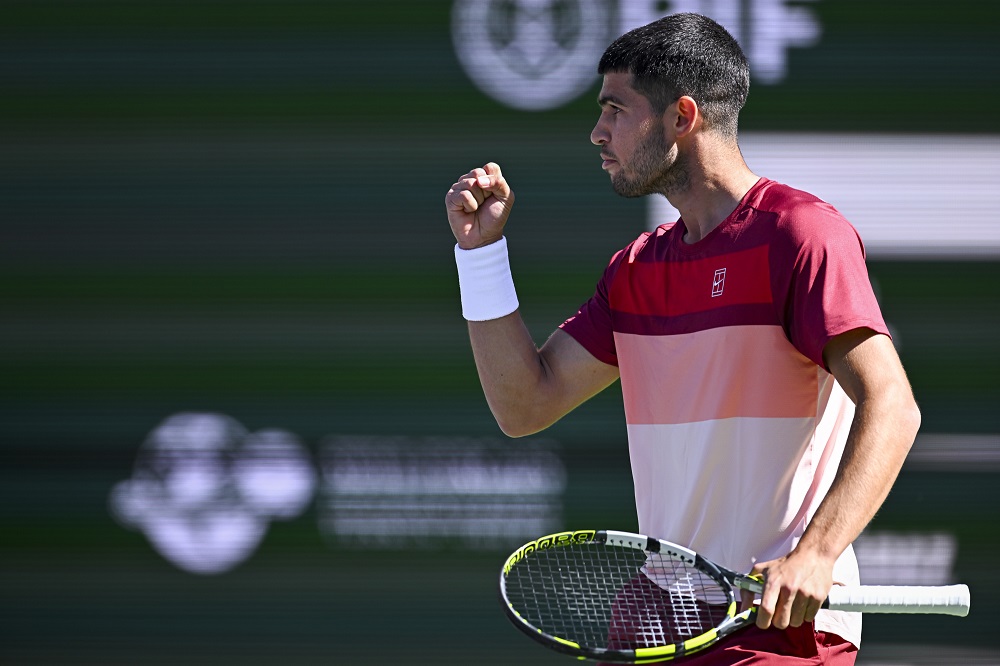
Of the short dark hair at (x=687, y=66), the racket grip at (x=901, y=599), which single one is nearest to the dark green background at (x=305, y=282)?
the short dark hair at (x=687, y=66)

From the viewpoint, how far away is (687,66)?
2.65 metres

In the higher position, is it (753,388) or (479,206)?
(479,206)

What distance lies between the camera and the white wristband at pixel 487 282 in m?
2.82

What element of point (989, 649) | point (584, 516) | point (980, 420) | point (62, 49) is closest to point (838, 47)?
point (980, 420)

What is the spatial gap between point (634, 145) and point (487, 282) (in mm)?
462

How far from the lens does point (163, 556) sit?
482 cm

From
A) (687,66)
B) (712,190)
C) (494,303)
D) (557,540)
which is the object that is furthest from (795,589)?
(687,66)

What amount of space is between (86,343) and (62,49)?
1.18 meters

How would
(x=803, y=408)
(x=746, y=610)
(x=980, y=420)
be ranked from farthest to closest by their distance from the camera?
1. (x=980, y=420)
2. (x=803, y=408)
3. (x=746, y=610)

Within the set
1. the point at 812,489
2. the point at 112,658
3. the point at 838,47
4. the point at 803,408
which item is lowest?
the point at 112,658

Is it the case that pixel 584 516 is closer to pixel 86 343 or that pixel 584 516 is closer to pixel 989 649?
pixel 989 649

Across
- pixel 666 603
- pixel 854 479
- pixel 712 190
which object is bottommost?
pixel 666 603

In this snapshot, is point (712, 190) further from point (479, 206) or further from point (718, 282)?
point (479, 206)

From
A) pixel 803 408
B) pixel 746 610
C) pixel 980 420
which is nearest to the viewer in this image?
pixel 746 610
